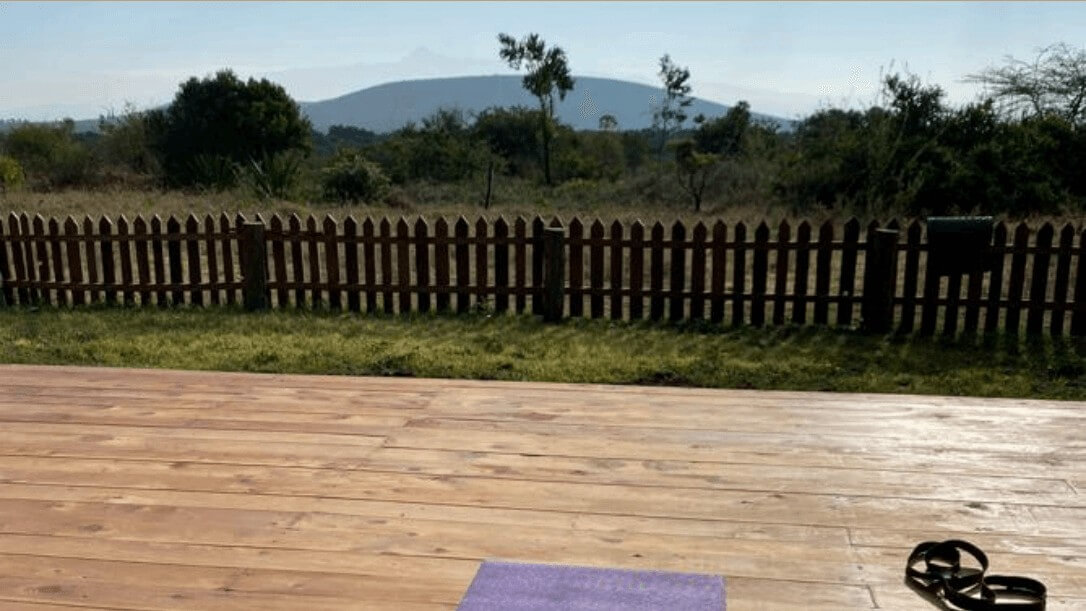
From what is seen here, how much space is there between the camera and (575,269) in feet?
A: 23.6

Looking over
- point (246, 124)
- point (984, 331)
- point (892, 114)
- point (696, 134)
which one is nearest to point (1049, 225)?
point (984, 331)

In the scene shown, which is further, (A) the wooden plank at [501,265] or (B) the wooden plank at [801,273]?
(A) the wooden plank at [501,265]

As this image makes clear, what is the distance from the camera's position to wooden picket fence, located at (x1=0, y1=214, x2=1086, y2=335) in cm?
661

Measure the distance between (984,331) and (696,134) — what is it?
22802 mm

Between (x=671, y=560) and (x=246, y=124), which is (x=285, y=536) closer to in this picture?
(x=671, y=560)

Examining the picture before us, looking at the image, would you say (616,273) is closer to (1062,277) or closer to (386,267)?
(386,267)

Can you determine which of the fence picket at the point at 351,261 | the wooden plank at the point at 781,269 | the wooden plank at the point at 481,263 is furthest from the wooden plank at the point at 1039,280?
the fence picket at the point at 351,261

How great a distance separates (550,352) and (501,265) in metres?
1.57

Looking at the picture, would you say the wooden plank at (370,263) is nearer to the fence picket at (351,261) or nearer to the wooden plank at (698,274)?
the fence picket at (351,261)

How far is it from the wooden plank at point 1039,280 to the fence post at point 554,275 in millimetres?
3846

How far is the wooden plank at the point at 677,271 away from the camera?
7.05 m

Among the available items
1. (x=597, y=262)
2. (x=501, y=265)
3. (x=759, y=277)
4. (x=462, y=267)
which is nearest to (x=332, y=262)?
(x=462, y=267)

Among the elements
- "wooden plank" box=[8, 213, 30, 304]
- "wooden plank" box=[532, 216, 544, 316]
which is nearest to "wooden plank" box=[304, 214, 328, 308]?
"wooden plank" box=[532, 216, 544, 316]

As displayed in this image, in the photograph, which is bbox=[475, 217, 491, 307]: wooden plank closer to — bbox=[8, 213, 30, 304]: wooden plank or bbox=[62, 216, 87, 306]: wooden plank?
bbox=[62, 216, 87, 306]: wooden plank
